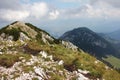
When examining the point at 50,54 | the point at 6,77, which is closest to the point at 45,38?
the point at 50,54

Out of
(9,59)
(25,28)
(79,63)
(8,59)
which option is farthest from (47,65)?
(25,28)

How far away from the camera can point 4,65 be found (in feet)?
114

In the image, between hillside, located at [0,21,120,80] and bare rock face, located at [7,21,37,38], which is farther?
bare rock face, located at [7,21,37,38]

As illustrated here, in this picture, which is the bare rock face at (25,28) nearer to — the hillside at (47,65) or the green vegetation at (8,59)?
the hillside at (47,65)

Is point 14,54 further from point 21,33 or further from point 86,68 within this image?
point 21,33

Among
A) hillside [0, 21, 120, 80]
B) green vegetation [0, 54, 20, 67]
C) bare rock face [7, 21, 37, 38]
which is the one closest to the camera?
hillside [0, 21, 120, 80]

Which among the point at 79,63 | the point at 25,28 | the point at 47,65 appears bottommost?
the point at 47,65

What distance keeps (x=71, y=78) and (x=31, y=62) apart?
5.78 metres

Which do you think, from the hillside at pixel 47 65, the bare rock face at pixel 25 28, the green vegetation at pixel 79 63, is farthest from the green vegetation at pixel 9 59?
the bare rock face at pixel 25 28

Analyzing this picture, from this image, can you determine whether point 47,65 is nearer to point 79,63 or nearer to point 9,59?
point 79,63

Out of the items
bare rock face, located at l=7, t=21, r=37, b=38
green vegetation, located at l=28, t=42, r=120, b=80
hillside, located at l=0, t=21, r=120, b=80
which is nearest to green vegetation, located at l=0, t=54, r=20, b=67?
hillside, located at l=0, t=21, r=120, b=80

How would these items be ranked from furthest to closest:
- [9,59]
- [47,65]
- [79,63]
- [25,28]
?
1. [25,28]
2. [79,63]
3. [9,59]
4. [47,65]

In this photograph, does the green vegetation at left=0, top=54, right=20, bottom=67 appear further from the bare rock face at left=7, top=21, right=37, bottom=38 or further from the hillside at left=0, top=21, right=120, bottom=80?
the bare rock face at left=7, top=21, right=37, bottom=38

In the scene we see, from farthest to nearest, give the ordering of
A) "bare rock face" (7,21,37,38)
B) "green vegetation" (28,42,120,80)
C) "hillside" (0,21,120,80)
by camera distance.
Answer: "bare rock face" (7,21,37,38) < "green vegetation" (28,42,120,80) < "hillside" (0,21,120,80)
